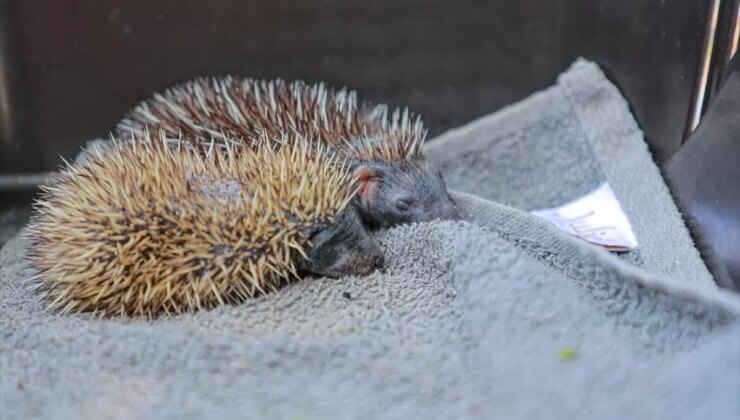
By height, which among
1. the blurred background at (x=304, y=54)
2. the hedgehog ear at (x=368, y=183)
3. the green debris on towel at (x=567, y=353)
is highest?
the blurred background at (x=304, y=54)

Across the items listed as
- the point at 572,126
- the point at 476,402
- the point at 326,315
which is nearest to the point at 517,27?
the point at 572,126

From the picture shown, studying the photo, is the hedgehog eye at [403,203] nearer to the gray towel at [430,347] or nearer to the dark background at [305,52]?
the gray towel at [430,347]

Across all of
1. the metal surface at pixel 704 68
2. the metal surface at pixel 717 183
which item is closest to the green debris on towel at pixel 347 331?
the metal surface at pixel 717 183

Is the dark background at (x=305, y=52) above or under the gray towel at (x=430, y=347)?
above

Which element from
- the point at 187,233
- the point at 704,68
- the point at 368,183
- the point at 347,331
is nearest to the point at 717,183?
the point at 704,68

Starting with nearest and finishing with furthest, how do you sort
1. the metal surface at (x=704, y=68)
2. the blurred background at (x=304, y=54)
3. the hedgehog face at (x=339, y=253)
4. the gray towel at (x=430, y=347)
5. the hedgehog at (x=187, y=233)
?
the gray towel at (x=430, y=347), the hedgehog at (x=187, y=233), the hedgehog face at (x=339, y=253), the metal surface at (x=704, y=68), the blurred background at (x=304, y=54)

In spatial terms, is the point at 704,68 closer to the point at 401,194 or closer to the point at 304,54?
the point at 401,194

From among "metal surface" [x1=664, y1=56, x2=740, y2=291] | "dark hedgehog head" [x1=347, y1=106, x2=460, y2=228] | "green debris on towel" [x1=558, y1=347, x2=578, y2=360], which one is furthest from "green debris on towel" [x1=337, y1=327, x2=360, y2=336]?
"metal surface" [x1=664, y1=56, x2=740, y2=291]

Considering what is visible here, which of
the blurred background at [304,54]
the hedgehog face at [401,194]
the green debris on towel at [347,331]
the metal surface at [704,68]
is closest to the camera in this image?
the green debris on towel at [347,331]

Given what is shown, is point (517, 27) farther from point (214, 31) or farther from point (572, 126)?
point (214, 31)
